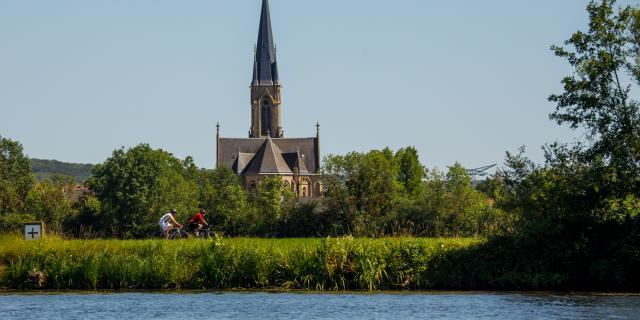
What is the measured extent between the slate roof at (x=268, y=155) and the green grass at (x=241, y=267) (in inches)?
5094

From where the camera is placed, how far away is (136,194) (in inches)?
3386

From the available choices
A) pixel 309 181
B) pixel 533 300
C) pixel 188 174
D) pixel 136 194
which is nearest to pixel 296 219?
pixel 533 300

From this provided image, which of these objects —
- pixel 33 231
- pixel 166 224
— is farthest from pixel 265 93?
pixel 33 231

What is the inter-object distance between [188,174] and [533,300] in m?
111

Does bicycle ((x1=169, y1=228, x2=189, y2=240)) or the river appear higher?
bicycle ((x1=169, y1=228, x2=189, y2=240))

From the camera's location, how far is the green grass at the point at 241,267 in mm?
34312

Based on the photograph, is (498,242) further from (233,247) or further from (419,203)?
(419,203)

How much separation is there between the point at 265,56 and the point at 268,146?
1555 centimetres

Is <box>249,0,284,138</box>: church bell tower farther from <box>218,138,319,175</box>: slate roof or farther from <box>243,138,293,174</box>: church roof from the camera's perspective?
<box>243,138,293,174</box>: church roof

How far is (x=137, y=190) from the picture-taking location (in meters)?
86.8

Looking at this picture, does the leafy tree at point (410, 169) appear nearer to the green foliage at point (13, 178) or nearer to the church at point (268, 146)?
the church at point (268, 146)

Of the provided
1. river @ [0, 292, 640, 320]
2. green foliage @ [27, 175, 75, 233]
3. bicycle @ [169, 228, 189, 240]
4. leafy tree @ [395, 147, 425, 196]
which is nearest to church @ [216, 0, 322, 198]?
leafy tree @ [395, 147, 425, 196]

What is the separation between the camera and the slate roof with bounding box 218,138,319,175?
166750mm

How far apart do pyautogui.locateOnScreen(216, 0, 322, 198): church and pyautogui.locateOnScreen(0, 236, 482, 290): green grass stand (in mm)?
126407
